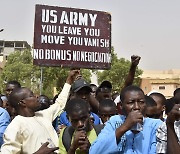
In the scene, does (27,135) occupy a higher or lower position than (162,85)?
higher

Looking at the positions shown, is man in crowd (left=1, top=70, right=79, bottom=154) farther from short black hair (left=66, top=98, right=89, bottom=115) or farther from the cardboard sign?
the cardboard sign

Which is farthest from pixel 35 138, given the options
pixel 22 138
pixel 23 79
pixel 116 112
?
pixel 23 79

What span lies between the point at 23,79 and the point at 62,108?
1333 inches

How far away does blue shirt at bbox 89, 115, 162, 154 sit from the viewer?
8.89 ft

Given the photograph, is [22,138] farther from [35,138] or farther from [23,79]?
[23,79]

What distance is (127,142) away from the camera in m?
2.76

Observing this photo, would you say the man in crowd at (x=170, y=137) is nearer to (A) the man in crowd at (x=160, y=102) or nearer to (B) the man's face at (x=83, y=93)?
(B) the man's face at (x=83, y=93)

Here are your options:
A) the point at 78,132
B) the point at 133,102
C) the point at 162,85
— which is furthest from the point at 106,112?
the point at 162,85

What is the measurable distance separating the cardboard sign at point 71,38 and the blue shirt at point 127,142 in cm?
335

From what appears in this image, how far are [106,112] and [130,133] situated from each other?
2.18 meters

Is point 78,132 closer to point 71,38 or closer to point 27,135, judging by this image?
point 27,135

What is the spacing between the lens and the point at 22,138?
3592 mm

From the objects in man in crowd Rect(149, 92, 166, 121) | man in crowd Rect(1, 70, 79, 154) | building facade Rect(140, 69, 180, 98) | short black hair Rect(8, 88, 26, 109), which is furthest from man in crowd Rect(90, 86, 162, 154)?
building facade Rect(140, 69, 180, 98)

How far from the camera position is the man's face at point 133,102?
2.79m
